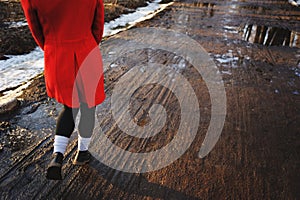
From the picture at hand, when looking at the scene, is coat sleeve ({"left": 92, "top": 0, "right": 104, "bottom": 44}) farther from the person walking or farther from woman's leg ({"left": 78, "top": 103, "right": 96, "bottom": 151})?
woman's leg ({"left": 78, "top": 103, "right": 96, "bottom": 151})

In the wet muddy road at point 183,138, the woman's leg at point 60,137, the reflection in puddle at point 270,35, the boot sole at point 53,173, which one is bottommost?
the wet muddy road at point 183,138

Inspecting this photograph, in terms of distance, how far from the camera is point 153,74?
14.1 feet

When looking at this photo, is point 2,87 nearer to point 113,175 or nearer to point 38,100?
point 38,100

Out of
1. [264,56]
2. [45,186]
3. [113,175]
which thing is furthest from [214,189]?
[264,56]

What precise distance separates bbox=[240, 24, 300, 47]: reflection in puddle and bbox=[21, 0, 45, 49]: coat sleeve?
5488 mm

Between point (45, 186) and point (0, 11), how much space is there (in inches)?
339

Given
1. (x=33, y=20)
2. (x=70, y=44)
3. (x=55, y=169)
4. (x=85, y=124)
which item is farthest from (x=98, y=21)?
(x=55, y=169)

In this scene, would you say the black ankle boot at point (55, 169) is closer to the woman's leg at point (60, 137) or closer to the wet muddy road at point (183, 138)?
the woman's leg at point (60, 137)

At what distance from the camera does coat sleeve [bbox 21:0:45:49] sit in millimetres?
1663

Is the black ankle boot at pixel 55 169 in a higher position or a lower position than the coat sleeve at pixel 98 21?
lower

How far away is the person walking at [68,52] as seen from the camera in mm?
1693

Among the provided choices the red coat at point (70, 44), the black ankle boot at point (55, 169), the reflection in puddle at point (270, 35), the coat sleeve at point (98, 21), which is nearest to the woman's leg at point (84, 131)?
the red coat at point (70, 44)

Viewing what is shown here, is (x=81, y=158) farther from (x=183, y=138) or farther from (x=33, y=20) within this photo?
(x=33, y=20)

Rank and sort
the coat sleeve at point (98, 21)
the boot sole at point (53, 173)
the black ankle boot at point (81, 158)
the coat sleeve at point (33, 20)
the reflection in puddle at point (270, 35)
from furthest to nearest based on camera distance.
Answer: the reflection in puddle at point (270, 35), the black ankle boot at point (81, 158), the boot sole at point (53, 173), the coat sleeve at point (98, 21), the coat sleeve at point (33, 20)
